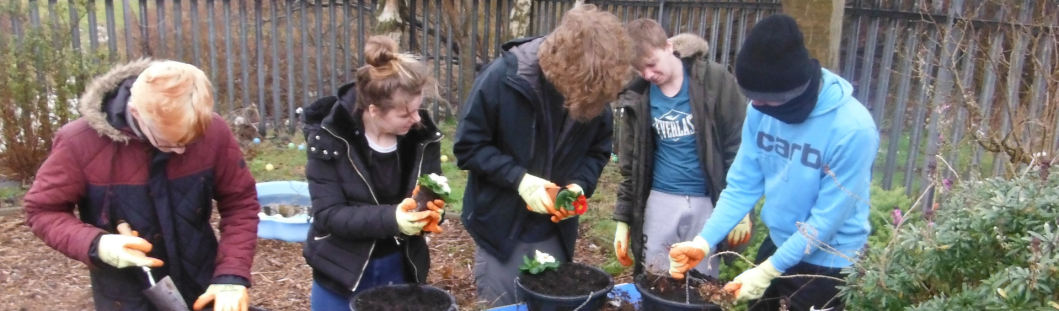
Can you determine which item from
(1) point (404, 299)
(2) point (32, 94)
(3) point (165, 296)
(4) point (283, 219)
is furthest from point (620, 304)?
(2) point (32, 94)

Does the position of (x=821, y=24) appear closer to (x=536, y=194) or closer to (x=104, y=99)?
(x=536, y=194)

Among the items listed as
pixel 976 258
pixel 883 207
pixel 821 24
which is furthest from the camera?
pixel 821 24

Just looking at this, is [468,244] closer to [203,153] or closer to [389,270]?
[389,270]

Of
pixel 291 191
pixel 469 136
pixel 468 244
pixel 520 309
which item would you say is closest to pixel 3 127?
pixel 291 191

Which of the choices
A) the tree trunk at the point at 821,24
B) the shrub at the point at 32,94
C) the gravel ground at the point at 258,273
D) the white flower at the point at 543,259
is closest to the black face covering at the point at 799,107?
the white flower at the point at 543,259

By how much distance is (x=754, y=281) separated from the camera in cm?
211

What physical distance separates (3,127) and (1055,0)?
642 cm

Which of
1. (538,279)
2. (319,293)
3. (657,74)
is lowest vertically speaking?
(319,293)

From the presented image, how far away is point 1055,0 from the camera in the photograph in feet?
13.3

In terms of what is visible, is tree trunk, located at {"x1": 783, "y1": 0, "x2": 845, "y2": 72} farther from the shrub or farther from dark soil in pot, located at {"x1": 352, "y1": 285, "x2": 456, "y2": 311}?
the shrub

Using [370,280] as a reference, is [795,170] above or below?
above

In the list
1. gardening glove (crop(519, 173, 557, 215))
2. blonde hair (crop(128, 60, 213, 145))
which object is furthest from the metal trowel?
gardening glove (crop(519, 173, 557, 215))

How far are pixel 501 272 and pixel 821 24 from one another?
269 centimetres

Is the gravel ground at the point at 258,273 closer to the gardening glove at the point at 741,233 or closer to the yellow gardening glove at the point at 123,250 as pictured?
the gardening glove at the point at 741,233
